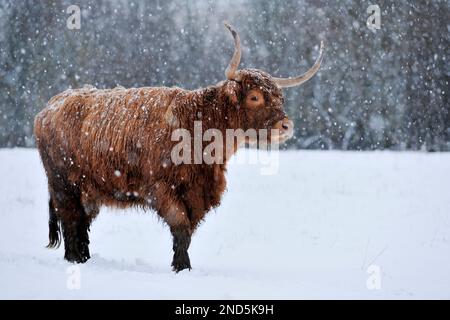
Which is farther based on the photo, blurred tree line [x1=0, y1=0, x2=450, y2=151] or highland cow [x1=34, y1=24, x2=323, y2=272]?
blurred tree line [x1=0, y1=0, x2=450, y2=151]

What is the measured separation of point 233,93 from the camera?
5.67 m

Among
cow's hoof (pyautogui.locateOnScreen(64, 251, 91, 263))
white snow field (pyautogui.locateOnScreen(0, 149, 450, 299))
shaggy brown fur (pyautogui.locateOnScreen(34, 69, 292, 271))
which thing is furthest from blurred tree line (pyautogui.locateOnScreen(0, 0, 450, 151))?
cow's hoof (pyautogui.locateOnScreen(64, 251, 91, 263))

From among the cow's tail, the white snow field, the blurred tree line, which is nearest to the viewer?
the white snow field

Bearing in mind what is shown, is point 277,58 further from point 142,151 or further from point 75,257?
point 142,151

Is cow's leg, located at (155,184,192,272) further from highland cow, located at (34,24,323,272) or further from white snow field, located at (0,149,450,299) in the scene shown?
white snow field, located at (0,149,450,299)

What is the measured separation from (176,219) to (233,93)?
1.22m

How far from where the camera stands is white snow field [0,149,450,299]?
4.92 metres

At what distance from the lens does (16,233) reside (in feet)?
24.6

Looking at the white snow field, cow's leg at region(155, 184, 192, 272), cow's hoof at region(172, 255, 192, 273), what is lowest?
the white snow field

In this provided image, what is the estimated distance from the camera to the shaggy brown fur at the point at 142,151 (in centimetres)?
549

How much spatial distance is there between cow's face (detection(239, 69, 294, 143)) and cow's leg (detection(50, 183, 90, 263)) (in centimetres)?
179

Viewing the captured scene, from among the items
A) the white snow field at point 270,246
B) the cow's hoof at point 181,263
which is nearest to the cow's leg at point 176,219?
the cow's hoof at point 181,263

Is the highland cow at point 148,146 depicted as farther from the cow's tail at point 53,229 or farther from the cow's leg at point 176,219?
the cow's tail at point 53,229

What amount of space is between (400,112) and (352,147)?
6.51ft
